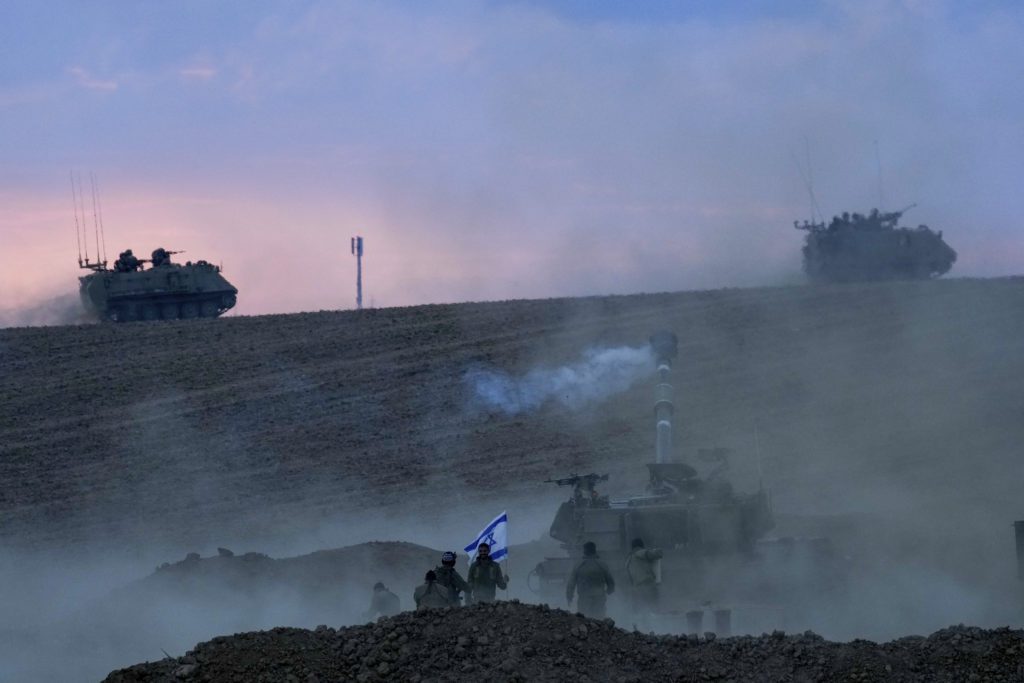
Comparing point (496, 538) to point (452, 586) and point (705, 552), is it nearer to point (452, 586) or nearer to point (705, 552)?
point (452, 586)

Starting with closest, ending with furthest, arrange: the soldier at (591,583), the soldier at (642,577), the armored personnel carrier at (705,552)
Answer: the soldier at (591,583)
the soldier at (642,577)
the armored personnel carrier at (705,552)

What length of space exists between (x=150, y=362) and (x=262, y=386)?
164 inches

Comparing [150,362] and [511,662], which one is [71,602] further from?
[150,362]

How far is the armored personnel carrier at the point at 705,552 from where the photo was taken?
63.4ft

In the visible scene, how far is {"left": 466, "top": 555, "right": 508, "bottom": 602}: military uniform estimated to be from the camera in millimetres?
16625

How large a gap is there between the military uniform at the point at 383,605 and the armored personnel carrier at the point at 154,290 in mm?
35786

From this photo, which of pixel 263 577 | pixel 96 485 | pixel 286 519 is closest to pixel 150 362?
pixel 96 485

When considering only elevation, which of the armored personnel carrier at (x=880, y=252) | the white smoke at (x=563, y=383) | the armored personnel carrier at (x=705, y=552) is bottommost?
the armored personnel carrier at (x=705, y=552)

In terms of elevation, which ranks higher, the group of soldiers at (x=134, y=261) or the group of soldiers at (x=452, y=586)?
the group of soldiers at (x=134, y=261)

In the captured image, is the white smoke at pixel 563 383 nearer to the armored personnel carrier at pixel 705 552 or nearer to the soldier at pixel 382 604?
the armored personnel carrier at pixel 705 552

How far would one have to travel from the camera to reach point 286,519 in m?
29.2

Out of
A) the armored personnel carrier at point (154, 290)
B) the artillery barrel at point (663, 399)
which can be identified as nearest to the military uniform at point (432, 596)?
the artillery barrel at point (663, 399)

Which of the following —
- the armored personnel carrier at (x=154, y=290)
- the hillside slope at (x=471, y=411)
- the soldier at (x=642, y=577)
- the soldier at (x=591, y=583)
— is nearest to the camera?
the soldier at (x=591, y=583)

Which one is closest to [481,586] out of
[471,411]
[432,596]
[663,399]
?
[432,596]
